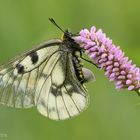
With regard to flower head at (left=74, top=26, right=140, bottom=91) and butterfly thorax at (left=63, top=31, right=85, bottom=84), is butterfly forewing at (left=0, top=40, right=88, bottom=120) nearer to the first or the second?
butterfly thorax at (left=63, top=31, right=85, bottom=84)

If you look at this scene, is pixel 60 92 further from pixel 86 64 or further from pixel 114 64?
pixel 86 64

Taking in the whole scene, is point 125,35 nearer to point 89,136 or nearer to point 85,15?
point 85,15

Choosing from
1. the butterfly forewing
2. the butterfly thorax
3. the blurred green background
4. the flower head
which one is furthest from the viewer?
the blurred green background

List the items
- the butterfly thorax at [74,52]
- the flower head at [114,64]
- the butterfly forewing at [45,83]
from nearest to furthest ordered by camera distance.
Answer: the flower head at [114,64], the butterfly thorax at [74,52], the butterfly forewing at [45,83]

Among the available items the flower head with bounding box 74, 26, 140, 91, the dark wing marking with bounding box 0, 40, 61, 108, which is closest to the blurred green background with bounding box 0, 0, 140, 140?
the dark wing marking with bounding box 0, 40, 61, 108

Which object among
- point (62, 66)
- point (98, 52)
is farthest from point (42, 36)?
point (98, 52)

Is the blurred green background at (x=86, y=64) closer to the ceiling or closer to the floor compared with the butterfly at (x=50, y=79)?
closer to the ceiling

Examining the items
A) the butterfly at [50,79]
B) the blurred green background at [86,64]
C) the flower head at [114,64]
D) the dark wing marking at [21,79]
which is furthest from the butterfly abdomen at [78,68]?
the flower head at [114,64]

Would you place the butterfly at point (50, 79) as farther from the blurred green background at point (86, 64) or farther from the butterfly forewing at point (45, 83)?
the blurred green background at point (86, 64)
